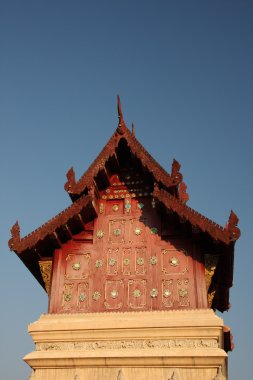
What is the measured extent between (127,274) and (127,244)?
752mm

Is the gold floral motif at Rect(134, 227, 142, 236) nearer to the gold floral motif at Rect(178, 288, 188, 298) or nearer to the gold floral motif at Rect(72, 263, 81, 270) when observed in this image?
the gold floral motif at Rect(72, 263, 81, 270)

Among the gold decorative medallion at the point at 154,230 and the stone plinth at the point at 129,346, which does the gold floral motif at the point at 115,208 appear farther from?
the stone plinth at the point at 129,346

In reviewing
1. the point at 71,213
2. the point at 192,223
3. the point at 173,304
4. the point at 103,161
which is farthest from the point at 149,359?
the point at 103,161

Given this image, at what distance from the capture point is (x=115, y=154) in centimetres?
1178

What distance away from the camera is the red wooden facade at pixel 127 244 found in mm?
10258

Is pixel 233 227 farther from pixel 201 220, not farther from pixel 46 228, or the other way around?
pixel 46 228

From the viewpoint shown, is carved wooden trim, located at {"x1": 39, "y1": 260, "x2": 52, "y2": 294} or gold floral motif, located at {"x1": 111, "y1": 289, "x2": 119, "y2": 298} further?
carved wooden trim, located at {"x1": 39, "y1": 260, "x2": 52, "y2": 294}

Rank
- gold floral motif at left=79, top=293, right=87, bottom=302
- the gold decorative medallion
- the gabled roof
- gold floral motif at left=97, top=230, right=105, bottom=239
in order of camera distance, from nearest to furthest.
Answer: gold floral motif at left=79, top=293, right=87, bottom=302, the gabled roof, the gold decorative medallion, gold floral motif at left=97, top=230, right=105, bottom=239

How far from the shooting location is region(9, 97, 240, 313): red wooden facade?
1026cm

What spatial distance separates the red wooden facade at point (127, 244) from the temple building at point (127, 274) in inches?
0.9

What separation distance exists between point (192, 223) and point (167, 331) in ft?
7.64

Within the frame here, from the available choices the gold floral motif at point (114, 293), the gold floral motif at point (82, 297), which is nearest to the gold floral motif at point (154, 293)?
the gold floral motif at point (114, 293)

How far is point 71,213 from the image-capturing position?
10898 millimetres

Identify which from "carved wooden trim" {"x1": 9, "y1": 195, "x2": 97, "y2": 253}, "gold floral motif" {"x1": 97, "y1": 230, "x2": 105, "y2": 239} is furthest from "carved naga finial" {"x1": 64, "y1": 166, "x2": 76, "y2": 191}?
"gold floral motif" {"x1": 97, "y1": 230, "x2": 105, "y2": 239}
